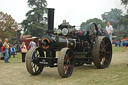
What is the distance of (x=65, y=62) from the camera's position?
627 cm

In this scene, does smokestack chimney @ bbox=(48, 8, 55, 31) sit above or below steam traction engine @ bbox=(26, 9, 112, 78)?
above

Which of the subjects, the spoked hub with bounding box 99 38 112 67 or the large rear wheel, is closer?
the large rear wheel

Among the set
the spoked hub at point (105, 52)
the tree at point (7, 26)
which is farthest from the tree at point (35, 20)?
the spoked hub at point (105, 52)

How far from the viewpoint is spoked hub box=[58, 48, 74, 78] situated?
5877mm

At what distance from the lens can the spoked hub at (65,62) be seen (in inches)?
231

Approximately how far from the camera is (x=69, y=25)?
24.0ft

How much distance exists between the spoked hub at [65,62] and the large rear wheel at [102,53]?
→ 1.28 meters

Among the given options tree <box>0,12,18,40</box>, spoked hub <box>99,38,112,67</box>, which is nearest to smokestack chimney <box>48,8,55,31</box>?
spoked hub <box>99,38,112,67</box>

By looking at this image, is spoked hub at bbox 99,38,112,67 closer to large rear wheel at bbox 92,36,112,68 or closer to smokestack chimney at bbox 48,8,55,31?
large rear wheel at bbox 92,36,112,68

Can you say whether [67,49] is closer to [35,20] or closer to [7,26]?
[7,26]

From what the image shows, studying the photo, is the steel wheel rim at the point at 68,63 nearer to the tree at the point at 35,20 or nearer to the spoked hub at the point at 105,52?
the spoked hub at the point at 105,52

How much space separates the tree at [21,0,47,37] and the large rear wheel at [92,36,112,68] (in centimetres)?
3239

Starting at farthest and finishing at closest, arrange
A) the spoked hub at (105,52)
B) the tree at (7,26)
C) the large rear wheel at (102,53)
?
1. the tree at (7,26)
2. the spoked hub at (105,52)
3. the large rear wheel at (102,53)

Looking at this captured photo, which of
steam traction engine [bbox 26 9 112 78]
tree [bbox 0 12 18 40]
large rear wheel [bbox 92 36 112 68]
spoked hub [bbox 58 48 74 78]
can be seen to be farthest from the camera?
tree [bbox 0 12 18 40]
